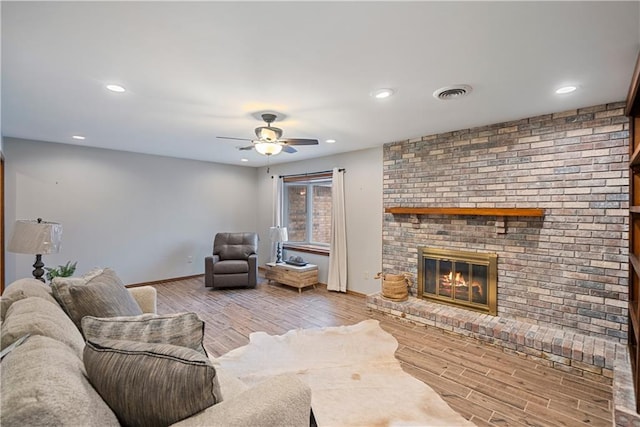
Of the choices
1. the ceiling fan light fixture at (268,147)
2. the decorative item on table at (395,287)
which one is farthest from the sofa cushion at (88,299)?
the decorative item on table at (395,287)

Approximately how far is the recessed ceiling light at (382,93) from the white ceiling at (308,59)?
0.08 metres

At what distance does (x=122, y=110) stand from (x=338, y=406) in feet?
11.0

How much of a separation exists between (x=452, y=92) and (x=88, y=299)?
3.00 metres

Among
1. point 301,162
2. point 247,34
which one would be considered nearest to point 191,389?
point 247,34

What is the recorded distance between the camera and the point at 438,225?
396cm

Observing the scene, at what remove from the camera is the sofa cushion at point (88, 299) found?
171cm

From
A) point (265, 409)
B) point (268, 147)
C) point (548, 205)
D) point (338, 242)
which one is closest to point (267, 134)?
point (268, 147)

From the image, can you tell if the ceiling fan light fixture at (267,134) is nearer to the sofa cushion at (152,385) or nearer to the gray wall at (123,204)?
the sofa cushion at (152,385)

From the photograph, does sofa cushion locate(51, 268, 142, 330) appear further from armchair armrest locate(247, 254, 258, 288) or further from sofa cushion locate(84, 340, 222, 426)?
armchair armrest locate(247, 254, 258, 288)

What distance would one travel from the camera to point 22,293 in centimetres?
167

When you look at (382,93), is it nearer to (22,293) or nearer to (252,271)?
(22,293)

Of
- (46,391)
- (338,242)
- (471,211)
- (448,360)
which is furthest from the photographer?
(338,242)

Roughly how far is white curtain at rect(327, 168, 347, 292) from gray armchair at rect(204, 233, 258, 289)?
54.6 inches

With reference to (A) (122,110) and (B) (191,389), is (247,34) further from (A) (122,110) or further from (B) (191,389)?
(A) (122,110)
